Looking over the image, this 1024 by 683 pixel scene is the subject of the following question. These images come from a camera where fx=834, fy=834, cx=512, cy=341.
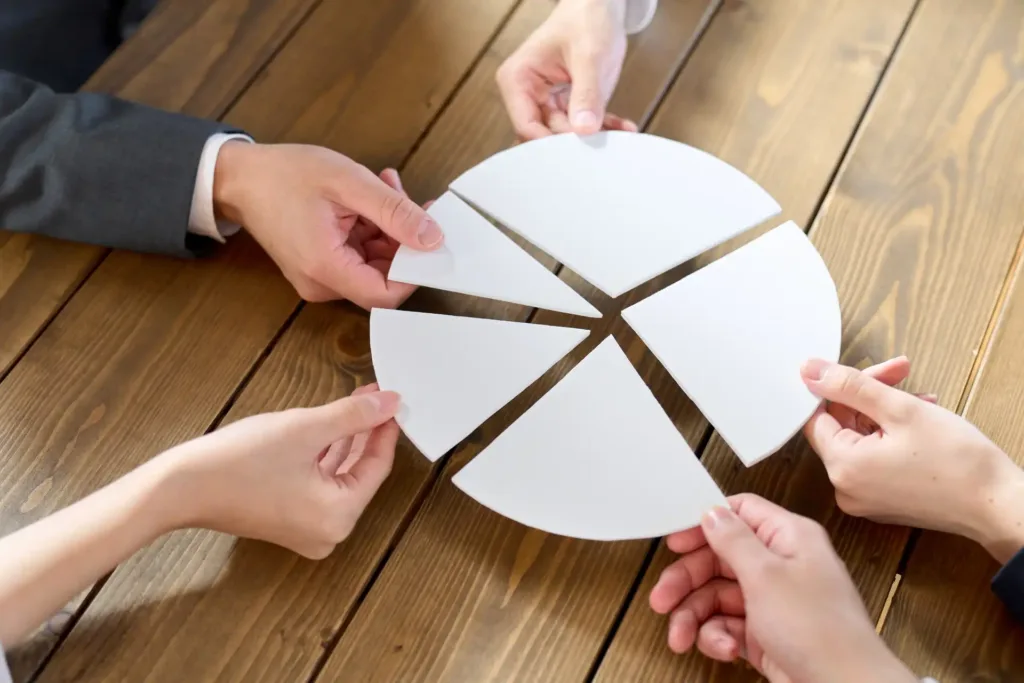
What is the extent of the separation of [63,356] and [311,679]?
1.28 feet

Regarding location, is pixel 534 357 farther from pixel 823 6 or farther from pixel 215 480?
pixel 823 6

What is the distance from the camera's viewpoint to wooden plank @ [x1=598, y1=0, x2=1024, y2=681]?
671mm

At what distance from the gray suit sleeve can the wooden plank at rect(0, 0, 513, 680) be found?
0.16ft

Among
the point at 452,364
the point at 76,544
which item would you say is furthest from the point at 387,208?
the point at 76,544

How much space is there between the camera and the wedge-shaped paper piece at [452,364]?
0.68 metres

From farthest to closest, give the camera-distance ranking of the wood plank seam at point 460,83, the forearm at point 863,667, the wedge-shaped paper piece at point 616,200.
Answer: the wood plank seam at point 460,83
the wedge-shaped paper piece at point 616,200
the forearm at point 863,667

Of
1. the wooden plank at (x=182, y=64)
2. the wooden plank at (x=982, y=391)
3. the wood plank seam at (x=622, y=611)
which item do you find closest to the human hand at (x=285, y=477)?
the wood plank seam at (x=622, y=611)

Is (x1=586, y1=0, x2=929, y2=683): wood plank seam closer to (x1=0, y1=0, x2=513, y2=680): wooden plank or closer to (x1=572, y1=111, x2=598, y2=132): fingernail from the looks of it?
(x1=572, y1=111, x2=598, y2=132): fingernail

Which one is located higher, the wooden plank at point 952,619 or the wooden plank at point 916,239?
the wooden plank at point 916,239

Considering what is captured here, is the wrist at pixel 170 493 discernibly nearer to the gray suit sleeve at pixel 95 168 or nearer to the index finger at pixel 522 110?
the gray suit sleeve at pixel 95 168

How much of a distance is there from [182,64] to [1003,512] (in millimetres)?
919

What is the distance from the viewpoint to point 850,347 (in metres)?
0.76

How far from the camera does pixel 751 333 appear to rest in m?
0.71

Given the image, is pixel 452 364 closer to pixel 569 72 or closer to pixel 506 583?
pixel 506 583
